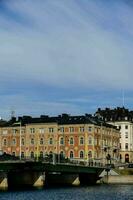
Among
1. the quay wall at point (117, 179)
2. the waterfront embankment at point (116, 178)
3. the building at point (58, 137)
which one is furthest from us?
the building at point (58, 137)

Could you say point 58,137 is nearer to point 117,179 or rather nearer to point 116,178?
point 116,178

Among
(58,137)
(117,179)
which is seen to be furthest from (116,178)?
(58,137)

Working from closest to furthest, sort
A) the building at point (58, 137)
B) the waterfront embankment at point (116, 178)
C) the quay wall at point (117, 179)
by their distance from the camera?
the quay wall at point (117, 179) → the waterfront embankment at point (116, 178) → the building at point (58, 137)

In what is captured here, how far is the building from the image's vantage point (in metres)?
175

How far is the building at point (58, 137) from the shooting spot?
175 m

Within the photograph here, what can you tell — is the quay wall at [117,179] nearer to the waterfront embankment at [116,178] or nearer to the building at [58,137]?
the waterfront embankment at [116,178]

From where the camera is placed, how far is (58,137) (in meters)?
179

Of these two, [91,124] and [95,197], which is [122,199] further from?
[91,124]

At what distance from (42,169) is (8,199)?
31.5m

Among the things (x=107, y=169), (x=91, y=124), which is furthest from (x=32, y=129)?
(x=107, y=169)

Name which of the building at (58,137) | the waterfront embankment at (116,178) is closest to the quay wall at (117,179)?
the waterfront embankment at (116,178)

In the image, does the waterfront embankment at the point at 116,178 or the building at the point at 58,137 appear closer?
the waterfront embankment at the point at 116,178

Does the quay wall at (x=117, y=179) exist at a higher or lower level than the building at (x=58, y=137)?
lower

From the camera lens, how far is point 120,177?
14188cm
